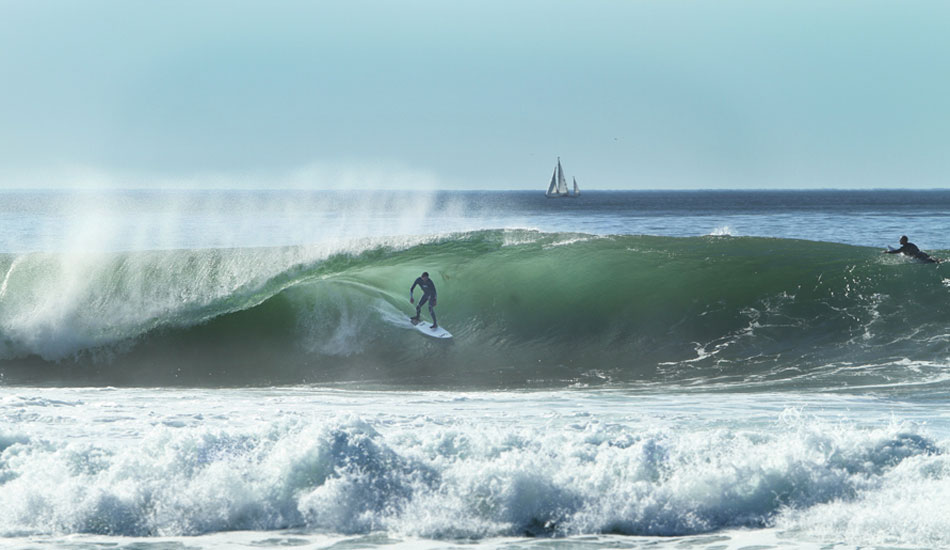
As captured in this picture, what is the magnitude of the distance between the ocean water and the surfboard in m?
0.21

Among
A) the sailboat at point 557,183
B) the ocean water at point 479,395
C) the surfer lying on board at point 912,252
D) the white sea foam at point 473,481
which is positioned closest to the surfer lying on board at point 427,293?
the ocean water at point 479,395

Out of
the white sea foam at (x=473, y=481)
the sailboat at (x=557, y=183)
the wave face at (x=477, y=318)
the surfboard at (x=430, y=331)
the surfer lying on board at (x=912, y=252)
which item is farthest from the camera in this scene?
the sailboat at (x=557, y=183)

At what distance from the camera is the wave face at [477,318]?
559 inches

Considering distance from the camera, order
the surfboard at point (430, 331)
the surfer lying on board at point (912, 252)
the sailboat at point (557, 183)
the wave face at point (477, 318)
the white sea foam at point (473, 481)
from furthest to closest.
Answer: the sailboat at point (557, 183)
the surfer lying on board at point (912, 252)
the surfboard at point (430, 331)
the wave face at point (477, 318)
the white sea foam at point (473, 481)

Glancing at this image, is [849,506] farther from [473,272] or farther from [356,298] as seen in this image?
[473,272]

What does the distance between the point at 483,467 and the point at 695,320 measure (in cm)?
926

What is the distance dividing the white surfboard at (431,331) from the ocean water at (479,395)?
21 centimetres

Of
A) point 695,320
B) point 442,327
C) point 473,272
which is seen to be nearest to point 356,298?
point 442,327

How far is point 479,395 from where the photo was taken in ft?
39.5

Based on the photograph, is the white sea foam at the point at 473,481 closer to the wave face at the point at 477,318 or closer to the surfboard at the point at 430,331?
the wave face at the point at 477,318

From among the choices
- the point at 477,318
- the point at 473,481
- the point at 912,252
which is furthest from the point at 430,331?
the point at 912,252

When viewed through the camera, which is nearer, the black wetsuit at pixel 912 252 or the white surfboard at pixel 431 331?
the white surfboard at pixel 431 331

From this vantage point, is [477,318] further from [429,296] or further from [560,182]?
[560,182]

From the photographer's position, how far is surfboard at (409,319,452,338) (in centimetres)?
1589
